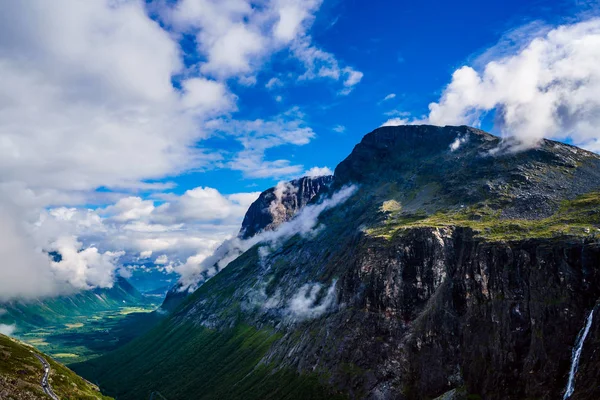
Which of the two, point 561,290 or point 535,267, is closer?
point 561,290

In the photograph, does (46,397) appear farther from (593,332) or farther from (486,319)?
(593,332)

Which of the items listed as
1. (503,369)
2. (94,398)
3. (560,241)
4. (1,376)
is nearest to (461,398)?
(503,369)

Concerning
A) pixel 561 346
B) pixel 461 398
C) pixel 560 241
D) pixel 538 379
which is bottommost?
pixel 461 398

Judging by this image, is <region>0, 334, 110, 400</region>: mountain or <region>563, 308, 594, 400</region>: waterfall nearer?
<region>563, 308, 594, 400</region>: waterfall

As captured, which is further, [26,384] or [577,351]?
[26,384]

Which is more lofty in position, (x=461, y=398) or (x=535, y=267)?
(x=535, y=267)

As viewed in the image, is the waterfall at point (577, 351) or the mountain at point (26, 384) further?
the mountain at point (26, 384)

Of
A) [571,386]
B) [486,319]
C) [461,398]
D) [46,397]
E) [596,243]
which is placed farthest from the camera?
[486,319]

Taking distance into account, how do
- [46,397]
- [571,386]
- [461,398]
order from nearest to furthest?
[571,386], [46,397], [461,398]

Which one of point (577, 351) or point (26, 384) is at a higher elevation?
point (26, 384)

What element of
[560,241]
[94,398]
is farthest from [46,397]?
[560,241]
